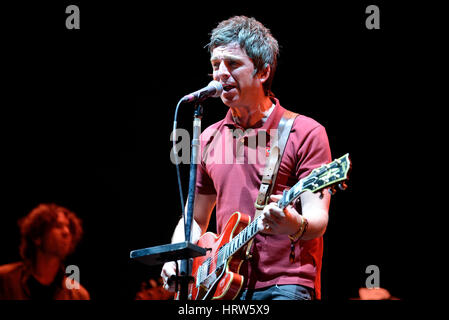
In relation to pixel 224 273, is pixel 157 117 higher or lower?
higher

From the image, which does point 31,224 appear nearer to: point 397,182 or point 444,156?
point 397,182

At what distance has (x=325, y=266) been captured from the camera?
482cm

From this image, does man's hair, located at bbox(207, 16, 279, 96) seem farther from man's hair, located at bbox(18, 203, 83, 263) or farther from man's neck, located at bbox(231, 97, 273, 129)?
man's hair, located at bbox(18, 203, 83, 263)

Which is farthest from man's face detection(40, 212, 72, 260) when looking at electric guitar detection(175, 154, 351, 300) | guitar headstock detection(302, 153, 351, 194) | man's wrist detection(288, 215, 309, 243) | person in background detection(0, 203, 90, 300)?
guitar headstock detection(302, 153, 351, 194)

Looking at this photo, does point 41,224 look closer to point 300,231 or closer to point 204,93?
point 204,93

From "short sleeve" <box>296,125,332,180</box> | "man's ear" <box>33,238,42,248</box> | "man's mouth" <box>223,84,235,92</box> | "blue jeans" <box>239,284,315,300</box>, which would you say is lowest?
"man's ear" <box>33,238,42,248</box>

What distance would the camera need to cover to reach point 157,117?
570 cm

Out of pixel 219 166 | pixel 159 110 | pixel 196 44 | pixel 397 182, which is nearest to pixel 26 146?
pixel 159 110

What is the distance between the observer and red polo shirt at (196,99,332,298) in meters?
2.68

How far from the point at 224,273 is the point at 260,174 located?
606mm

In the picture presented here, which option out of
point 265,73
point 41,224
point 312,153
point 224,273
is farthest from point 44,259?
point 312,153

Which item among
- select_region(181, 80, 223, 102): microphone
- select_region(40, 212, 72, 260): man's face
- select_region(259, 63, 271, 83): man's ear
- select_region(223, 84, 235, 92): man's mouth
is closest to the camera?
select_region(181, 80, 223, 102): microphone

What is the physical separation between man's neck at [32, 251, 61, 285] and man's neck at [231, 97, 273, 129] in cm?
282

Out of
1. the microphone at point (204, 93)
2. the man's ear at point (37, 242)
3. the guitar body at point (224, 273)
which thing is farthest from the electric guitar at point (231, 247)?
the man's ear at point (37, 242)
